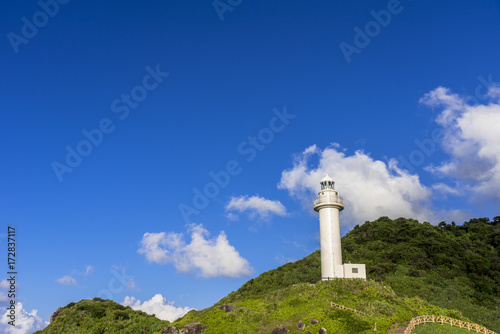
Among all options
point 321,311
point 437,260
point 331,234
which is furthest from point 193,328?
point 437,260

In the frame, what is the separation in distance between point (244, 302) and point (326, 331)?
40.0 ft

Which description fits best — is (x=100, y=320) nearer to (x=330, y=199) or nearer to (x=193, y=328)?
(x=193, y=328)

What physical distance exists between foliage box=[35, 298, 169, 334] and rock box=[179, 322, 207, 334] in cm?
1648

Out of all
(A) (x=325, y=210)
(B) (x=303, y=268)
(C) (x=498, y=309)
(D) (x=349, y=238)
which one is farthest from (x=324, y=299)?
(D) (x=349, y=238)

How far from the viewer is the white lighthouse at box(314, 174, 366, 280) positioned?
133 feet

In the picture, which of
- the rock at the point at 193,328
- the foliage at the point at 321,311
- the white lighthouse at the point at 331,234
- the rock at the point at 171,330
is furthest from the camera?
the white lighthouse at the point at 331,234

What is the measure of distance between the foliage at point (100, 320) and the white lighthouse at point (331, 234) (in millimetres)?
22312

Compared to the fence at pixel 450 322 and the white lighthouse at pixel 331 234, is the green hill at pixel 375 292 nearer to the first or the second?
the fence at pixel 450 322

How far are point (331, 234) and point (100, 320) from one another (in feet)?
111

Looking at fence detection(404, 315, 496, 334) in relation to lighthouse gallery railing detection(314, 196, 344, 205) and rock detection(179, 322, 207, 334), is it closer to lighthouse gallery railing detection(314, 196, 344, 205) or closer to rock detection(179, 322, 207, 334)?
lighthouse gallery railing detection(314, 196, 344, 205)

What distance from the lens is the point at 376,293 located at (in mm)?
35688

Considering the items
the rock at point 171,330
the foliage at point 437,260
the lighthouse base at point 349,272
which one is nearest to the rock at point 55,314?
the rock at point 171,330

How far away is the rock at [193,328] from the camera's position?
3366cm

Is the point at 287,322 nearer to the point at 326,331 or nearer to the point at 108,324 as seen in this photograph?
the point at 326,331
